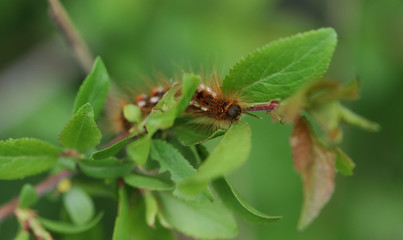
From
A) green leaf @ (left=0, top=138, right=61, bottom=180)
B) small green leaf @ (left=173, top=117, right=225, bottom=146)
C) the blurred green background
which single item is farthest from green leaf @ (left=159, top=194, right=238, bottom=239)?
the blurred green background

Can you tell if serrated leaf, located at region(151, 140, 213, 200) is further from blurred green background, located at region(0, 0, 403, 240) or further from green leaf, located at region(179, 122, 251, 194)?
blurred green background, located at region(0, 0, 403, 240)

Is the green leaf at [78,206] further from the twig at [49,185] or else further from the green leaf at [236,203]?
the green leaf at [236,203]

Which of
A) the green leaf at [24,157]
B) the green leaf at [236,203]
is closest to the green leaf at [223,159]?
the green leaf at [236,203]

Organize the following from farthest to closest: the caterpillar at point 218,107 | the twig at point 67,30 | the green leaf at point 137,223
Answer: the twig at point 67,30, the green leaf at point 137,223, the caterpillar at point 218,107

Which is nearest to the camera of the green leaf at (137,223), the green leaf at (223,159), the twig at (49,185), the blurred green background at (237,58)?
the green leaf at (223,159)

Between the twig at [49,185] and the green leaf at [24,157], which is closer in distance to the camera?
the green leaf at [24,157]

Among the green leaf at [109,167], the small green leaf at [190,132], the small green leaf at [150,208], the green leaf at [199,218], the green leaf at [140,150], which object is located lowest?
the green leaf at [199,218]
